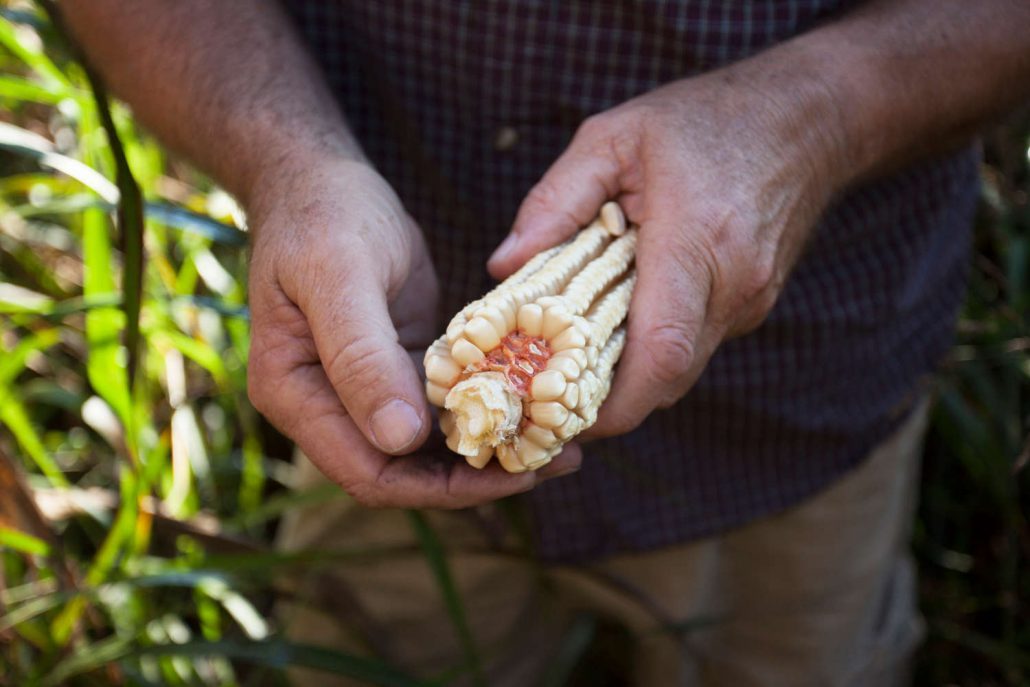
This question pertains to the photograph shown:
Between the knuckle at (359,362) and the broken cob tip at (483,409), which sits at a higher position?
the knuckle at (359,362)

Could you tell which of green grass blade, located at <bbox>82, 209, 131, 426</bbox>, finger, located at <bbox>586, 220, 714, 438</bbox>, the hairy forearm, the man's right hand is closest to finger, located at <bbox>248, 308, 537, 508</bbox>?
the man's right hand

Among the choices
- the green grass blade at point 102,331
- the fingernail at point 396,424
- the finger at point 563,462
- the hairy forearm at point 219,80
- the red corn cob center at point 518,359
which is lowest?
the green grass blade at point 102,331

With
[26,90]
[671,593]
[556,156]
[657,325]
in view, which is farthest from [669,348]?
[26,90]

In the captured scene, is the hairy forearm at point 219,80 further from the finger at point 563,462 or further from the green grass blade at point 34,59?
the finger at point 563,462

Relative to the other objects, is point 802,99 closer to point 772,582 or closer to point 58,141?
point 772,582

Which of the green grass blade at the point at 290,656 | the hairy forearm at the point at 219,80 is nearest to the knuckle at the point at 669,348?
the hairy forearm at the point at 219,80

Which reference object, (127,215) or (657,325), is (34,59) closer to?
(127,215)

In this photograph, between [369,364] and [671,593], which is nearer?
[369,364]
